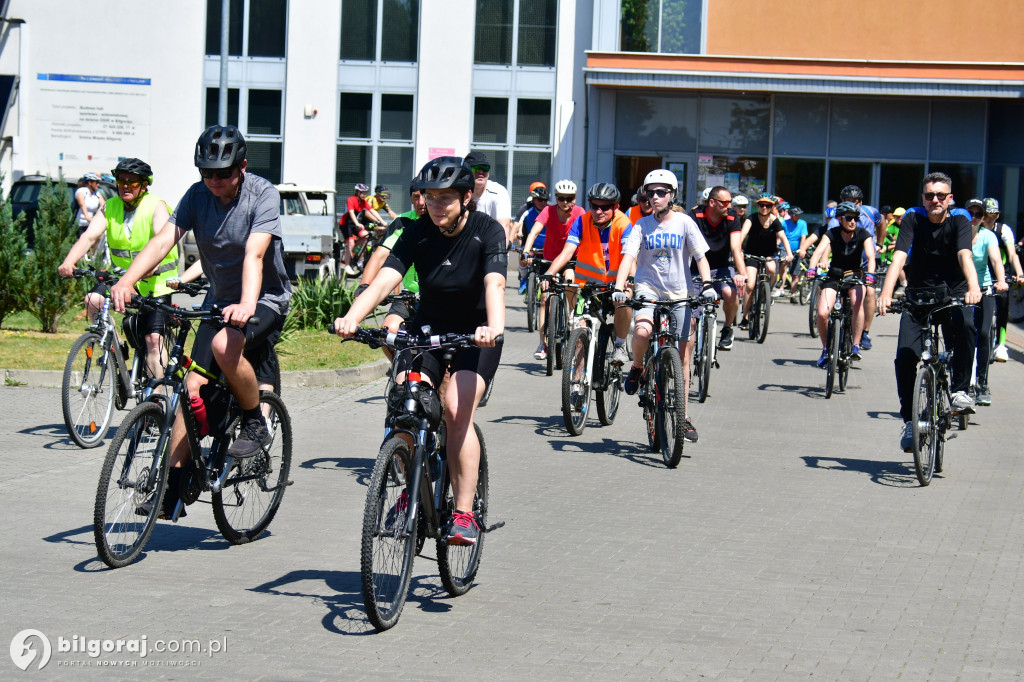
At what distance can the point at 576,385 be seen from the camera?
10469 millimetres

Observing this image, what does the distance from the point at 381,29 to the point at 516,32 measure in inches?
141

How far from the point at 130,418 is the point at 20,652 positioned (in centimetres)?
126

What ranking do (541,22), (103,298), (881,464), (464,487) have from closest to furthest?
(464,487) < (103,298) < (881,464) < (541,22)

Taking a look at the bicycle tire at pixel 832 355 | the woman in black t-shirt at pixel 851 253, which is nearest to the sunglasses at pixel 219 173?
the bicycle tire at pixel 832 355

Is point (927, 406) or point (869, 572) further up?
point (927, 406)

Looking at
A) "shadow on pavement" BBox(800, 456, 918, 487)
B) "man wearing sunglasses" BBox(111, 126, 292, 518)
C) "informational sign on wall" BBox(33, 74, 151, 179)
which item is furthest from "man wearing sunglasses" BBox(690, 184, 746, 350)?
"informational sign on wall" BBox(33, 74, 151, 179)

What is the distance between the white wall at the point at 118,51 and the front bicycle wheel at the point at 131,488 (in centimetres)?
3040

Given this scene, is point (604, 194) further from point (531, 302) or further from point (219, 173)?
point (531, 302)

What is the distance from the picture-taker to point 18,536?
648 cm

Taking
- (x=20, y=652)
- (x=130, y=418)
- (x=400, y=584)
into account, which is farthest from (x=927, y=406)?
(x=20, y=652)

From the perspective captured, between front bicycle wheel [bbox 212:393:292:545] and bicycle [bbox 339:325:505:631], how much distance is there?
1.29m

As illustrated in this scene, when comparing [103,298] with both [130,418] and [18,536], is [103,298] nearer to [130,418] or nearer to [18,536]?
[18,536]
